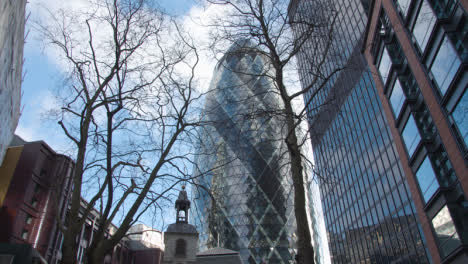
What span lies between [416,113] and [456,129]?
4415 mm

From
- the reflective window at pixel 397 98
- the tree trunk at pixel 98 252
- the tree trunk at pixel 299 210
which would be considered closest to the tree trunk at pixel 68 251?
the tree trunk at pixel 98 252

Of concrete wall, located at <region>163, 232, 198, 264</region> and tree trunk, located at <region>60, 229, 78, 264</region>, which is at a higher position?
concrete wall, located at <region>163, 232, 198, 264</region>

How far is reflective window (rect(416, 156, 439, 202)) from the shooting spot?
63.6ft

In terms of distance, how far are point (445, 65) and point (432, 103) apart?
87.2 inches

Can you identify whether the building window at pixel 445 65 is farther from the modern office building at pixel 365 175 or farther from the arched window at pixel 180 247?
the arched window at pixel 180 247

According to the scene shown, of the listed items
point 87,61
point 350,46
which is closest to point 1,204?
point 87,61

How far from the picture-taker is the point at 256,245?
2443 inches

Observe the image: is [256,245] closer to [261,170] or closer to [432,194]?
[261,170]

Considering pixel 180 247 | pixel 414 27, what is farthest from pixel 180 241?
pixel 414 27

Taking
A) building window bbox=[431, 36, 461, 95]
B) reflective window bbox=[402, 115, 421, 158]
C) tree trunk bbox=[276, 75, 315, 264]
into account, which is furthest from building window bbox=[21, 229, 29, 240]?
building window bbox=[431, 36, 461, 95]

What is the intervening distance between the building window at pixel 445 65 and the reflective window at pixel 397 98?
4.38m

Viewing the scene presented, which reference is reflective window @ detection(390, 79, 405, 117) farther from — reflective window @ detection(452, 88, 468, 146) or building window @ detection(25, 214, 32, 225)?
building window @ detection(25, 214, 32, 225)

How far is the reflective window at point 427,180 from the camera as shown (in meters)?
19.4

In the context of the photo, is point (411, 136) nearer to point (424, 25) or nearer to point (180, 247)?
point (424, 25)
